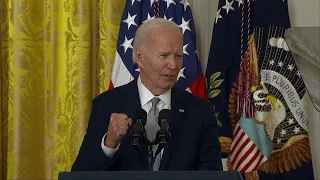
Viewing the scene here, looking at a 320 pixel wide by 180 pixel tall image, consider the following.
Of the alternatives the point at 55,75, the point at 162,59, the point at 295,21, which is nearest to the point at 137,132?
the point at 162,59

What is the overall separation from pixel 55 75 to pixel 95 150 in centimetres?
171

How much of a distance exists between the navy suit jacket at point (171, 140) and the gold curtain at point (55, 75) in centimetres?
137

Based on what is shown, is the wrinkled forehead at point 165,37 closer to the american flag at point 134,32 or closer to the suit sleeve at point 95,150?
the suit sleeve at point 95,150

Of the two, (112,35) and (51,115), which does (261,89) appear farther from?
(51,115)

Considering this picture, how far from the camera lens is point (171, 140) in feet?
7.13

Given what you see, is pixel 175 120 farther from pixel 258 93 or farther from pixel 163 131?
pixel 258 93

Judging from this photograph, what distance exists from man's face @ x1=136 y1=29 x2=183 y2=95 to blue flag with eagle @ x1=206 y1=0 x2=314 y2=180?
125 cm

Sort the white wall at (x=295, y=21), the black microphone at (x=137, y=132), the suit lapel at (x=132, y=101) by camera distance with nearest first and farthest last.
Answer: the black microphone at (x=137, y=132) < the suit lapel at (x=132, y=101) < the white wall at (x=295, y=21)

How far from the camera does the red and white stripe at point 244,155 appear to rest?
134 inches

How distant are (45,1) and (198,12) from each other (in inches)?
41.0

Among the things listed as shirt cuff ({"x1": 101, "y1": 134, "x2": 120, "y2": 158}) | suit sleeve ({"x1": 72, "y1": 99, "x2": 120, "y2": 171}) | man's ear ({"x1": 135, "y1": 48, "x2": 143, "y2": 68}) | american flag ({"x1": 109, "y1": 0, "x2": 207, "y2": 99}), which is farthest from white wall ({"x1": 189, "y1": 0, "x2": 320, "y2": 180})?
shirt cuff ({"x1": 101, "y1": 134, "x2": 120, "y2": 158})

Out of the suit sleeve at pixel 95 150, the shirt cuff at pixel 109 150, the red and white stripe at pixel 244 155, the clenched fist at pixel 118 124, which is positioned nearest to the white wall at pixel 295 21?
the red and white stripe at pixel 244 155

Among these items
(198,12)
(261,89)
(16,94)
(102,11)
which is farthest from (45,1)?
(261,89)

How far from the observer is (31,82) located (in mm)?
3643
